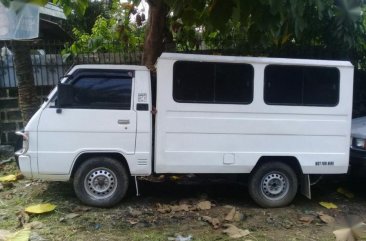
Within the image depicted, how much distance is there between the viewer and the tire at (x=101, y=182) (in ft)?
18.5

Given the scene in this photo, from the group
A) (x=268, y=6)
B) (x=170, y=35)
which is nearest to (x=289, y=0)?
(x=268, y=6)

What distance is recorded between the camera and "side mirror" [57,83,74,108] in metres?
5.46

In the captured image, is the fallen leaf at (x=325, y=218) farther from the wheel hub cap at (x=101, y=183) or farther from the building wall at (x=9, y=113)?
the building wall at (x=9, y=113)

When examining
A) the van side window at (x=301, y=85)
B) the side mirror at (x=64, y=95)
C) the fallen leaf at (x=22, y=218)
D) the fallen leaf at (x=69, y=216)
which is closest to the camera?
the fallen leaf at (x=22, y=218)

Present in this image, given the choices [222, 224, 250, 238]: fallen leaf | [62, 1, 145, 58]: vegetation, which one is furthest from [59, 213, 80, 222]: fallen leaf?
[62, 1, 145, 58]: vegetation

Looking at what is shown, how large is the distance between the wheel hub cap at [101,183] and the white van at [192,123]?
0.01 meters

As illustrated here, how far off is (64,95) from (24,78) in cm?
210

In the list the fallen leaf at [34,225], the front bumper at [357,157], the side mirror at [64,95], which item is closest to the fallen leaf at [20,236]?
the fallen leaf at [34,225]

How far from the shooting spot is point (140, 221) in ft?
17.7

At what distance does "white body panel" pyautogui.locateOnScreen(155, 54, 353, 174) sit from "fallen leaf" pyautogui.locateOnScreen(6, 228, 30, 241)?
1.73 m

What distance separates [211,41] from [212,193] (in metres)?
3.18

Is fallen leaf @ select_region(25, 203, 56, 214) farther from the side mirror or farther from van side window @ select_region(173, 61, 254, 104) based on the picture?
van side window @ select_region(173, 61, 254, 104)

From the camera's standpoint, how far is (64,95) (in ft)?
18.0

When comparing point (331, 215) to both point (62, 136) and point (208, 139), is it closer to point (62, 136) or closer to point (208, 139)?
point (208, 139)
